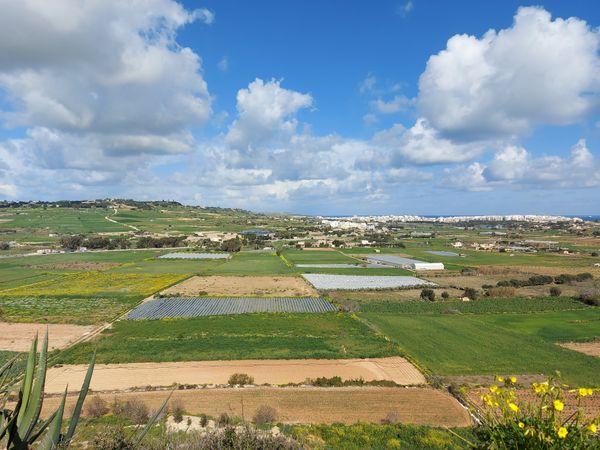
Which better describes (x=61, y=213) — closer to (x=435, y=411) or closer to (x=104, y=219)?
(x=104, y=219)

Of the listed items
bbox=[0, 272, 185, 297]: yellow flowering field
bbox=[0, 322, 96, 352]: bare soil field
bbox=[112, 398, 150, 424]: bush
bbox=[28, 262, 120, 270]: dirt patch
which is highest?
bbox=[112, 398, 150, 424]: bush

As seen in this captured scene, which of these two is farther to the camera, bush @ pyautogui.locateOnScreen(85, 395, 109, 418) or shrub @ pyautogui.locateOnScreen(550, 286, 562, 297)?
shrub @ pyautogui.locateOnScreen(550, 286, 562, 297)

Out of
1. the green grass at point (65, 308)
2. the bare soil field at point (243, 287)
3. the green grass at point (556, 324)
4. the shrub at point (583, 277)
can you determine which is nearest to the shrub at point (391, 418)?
the green grass at point (556, 324)

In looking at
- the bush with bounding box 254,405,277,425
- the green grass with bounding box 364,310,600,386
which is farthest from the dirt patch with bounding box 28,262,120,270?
the bush with bounding box 254,405,277,425

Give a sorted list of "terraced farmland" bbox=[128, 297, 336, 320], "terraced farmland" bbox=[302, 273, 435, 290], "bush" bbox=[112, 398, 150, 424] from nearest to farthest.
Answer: "bush" bbox=[112, 398, 150, 424]
"terraced farmland" bbox=[128, 297, 336, 320]
"terraced farmland" bbox=[302, 273, 435, 290]

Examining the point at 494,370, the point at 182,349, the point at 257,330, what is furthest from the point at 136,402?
the point at 494,370

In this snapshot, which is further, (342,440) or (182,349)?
(182,349)

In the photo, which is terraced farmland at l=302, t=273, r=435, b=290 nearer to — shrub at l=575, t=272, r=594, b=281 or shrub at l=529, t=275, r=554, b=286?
shrub at l=529, t=275, r=554, b=286
